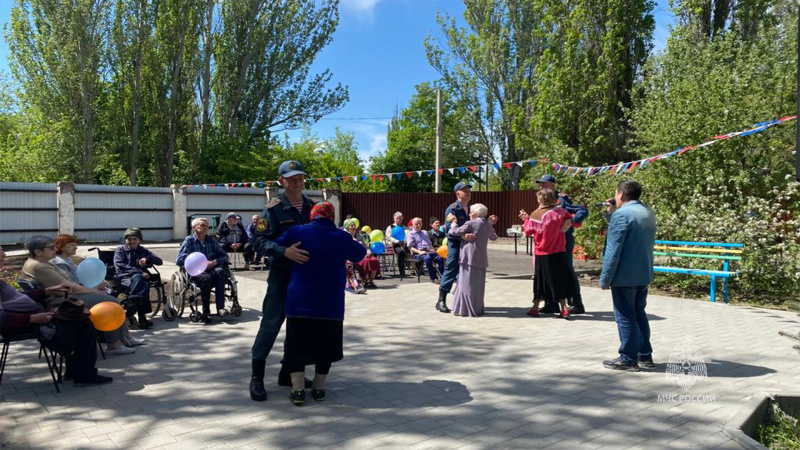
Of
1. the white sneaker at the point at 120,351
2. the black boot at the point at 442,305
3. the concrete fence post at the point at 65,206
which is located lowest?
the white sneaker at the point at 120,351

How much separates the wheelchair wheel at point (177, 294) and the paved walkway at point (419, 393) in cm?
45

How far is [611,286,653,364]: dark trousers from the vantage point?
538 cm

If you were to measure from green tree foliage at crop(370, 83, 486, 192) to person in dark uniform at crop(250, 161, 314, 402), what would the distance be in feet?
116

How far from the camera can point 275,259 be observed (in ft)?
14.9

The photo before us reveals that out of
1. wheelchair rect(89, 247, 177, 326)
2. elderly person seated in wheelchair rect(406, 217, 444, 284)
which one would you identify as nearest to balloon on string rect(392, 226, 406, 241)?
elderly person seated in wheelchair rect(406, 217, 444, 284)

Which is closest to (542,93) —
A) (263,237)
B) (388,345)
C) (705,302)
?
(705,302)

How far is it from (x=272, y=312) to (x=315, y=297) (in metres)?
0.52

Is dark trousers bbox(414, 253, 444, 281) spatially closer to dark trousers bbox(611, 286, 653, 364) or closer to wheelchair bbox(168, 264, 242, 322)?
wheelchair bbox(168, 264, 242, 322)

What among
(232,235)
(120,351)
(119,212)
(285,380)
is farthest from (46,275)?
(119,212)

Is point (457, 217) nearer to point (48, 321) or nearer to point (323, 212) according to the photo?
point (323, 212)

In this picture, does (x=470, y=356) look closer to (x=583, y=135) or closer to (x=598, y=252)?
(x=598, y=252)

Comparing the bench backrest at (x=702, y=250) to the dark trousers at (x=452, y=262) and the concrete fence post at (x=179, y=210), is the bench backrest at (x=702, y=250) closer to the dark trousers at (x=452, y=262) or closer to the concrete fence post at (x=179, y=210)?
the dark trousers at (x=452, y=262)

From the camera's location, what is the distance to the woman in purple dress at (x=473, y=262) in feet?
26.4

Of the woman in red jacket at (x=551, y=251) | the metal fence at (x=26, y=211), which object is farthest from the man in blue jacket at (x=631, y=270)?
the metal fence at (x=26, y=211)
